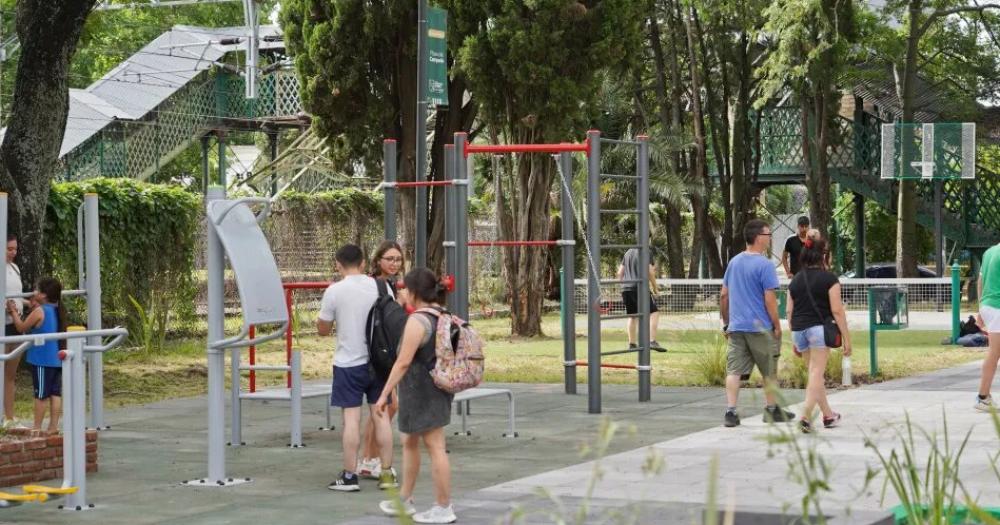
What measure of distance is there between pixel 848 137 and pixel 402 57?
1651cm

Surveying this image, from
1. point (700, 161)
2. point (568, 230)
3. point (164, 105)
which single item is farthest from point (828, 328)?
point (700, 161)

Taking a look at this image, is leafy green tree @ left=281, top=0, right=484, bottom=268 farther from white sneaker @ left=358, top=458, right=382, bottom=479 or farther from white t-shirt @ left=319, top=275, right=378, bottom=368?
white t-shirt @ left=319, top=275, right=378, bottom=368

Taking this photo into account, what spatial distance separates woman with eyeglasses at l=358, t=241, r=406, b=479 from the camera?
1029 centimetres

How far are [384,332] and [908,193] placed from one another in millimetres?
28279

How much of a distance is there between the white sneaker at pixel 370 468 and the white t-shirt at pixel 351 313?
82 cm

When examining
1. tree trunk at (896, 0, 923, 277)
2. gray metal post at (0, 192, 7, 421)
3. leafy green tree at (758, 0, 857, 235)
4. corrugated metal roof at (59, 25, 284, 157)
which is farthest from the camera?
tree trunk at (896, 0, 923, 277)

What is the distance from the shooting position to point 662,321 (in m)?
28.5

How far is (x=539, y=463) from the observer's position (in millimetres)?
10992

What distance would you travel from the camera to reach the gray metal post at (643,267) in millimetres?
14836

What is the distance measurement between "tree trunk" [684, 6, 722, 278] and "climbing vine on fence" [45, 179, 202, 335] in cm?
1710

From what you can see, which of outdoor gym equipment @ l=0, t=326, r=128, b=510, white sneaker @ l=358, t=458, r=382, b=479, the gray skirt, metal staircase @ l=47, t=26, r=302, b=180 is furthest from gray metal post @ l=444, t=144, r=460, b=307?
metal staircase @ l=47, t=26, r=302, b=180

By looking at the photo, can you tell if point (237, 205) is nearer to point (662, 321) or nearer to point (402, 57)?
point (402, 57)

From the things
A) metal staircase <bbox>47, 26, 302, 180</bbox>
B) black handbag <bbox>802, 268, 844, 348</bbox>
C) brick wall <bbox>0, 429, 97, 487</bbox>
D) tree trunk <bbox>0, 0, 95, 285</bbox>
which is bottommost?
brick wall <bbox>0, 429, 97, 487</bbox>

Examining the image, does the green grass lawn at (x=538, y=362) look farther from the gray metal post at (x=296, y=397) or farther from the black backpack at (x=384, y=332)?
the black backpack at (x=384, y=332)
